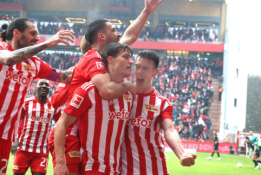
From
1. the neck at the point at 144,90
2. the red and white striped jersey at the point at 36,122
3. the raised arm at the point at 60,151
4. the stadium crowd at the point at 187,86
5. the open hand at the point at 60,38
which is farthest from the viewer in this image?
the stadium crowd at the point at 187,86

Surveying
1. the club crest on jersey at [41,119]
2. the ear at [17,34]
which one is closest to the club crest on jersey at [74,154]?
the ear at [17,34]

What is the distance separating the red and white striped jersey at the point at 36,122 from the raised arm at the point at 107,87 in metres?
3.61

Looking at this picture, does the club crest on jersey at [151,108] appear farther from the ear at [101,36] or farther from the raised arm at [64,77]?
the raised arm at [64,77]

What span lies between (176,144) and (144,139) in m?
0.42

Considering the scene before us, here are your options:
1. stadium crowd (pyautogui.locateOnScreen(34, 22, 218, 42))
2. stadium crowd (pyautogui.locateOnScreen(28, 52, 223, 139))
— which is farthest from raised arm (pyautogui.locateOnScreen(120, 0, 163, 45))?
stadium crowd (pyautogui.locateOnScreen(34, 22, 218, 42))

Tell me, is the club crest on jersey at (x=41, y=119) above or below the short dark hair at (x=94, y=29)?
below

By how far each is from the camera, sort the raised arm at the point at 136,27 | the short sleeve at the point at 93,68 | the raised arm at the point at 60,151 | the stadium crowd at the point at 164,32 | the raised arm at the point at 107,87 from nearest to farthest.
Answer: the raised arm at the point at 60,151, the raised arm at the point at 107,87, the short sleeve at the point at 93,68, the raised arm at the point at 136,27, the stadium crowd at the point at 164,32

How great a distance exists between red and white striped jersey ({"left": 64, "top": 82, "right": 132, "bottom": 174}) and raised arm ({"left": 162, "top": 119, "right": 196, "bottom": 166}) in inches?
18.7

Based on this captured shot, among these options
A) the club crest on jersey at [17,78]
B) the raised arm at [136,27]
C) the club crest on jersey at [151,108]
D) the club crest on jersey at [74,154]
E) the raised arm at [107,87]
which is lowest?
the club crest on jersey at [74,154]

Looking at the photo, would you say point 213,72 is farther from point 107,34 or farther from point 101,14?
point 107,34

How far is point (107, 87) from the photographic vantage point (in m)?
2.48

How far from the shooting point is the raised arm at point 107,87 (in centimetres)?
247

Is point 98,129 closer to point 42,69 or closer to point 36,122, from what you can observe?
point 42,69

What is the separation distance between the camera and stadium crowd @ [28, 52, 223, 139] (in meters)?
23.4
